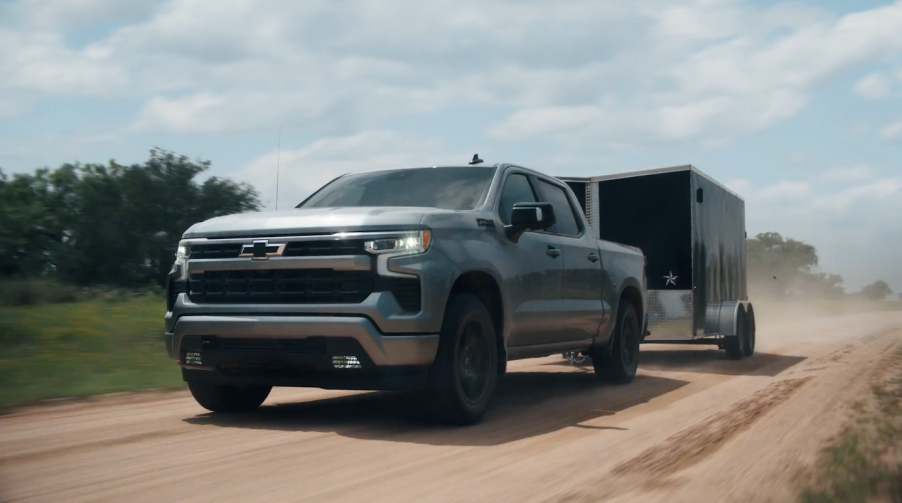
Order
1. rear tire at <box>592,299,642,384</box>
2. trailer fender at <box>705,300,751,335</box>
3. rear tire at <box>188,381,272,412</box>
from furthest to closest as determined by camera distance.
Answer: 1. trailer fender at <box>705,300,751,335</box>
2. rear tire at <box>592,299,642,384</box>
3. rear tire at <box>188,381,272,412</box>

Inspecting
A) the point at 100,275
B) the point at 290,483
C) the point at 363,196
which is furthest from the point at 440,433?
the point at 100,275

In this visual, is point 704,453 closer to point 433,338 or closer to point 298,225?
point 433,338

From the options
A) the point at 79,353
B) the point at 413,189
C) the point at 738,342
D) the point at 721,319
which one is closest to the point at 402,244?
the point at 413,189

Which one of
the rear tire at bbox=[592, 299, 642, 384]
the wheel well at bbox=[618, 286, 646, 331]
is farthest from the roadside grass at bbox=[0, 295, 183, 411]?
the wheel well at bbox=[618, 286, 646, 331]

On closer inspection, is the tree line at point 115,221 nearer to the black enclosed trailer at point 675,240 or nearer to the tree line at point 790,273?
the black enclosed trailer at point 675,240

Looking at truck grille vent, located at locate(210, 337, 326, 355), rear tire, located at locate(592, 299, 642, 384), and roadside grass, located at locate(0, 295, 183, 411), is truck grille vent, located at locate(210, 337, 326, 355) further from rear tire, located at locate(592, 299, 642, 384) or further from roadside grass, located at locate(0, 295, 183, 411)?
rear tire, located at locate(592, 299, 642, 384)

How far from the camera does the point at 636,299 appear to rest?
35.0 feet

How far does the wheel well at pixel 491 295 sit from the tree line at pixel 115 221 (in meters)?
26.8

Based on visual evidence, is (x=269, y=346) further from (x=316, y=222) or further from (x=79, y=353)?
(x=79, y=353)

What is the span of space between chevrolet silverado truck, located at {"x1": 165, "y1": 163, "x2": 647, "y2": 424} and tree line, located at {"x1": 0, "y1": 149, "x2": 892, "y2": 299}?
86.9ft

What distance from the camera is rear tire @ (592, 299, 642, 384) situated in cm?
996

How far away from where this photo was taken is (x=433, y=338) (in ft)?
20.5

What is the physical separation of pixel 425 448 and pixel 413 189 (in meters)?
2.60

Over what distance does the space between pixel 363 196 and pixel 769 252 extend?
11641 cm
